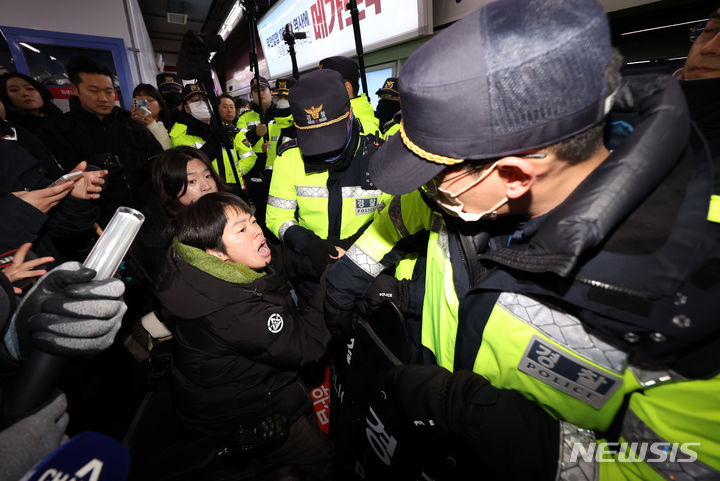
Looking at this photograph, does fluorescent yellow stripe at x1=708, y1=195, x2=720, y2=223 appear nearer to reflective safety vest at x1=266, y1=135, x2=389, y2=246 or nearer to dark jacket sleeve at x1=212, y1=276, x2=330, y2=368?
dark jacket sleeve at x1=212, y1=276, x2=330, y2=368

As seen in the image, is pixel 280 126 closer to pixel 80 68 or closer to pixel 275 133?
pixel 275 133

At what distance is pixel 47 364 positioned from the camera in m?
0.72

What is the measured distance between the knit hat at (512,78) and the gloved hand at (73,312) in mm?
974

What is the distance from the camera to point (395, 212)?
4.17 ft

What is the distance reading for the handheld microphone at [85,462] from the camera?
0.54 meters

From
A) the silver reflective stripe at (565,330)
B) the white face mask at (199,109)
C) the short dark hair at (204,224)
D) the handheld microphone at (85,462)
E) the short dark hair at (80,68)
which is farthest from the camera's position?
the white face mask at (199,109)

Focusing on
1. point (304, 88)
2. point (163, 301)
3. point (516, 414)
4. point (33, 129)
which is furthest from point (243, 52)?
point (516, 414)

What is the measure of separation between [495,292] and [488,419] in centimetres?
34

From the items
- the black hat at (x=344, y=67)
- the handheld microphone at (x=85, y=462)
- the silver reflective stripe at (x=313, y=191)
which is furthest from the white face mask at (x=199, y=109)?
the handheld microphone at (x=85, y=462)

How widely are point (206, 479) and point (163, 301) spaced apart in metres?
0.78

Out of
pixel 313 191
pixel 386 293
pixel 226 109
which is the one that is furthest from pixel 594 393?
pixel 226 109

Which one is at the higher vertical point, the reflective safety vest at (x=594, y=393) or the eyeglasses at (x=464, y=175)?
the eyeglasses at (x=464, y=175)

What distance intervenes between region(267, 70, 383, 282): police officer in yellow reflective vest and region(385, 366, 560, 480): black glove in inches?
43.4

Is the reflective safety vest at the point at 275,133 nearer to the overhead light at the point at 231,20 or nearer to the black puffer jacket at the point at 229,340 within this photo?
the black puffer jacket at the point at 229,340
